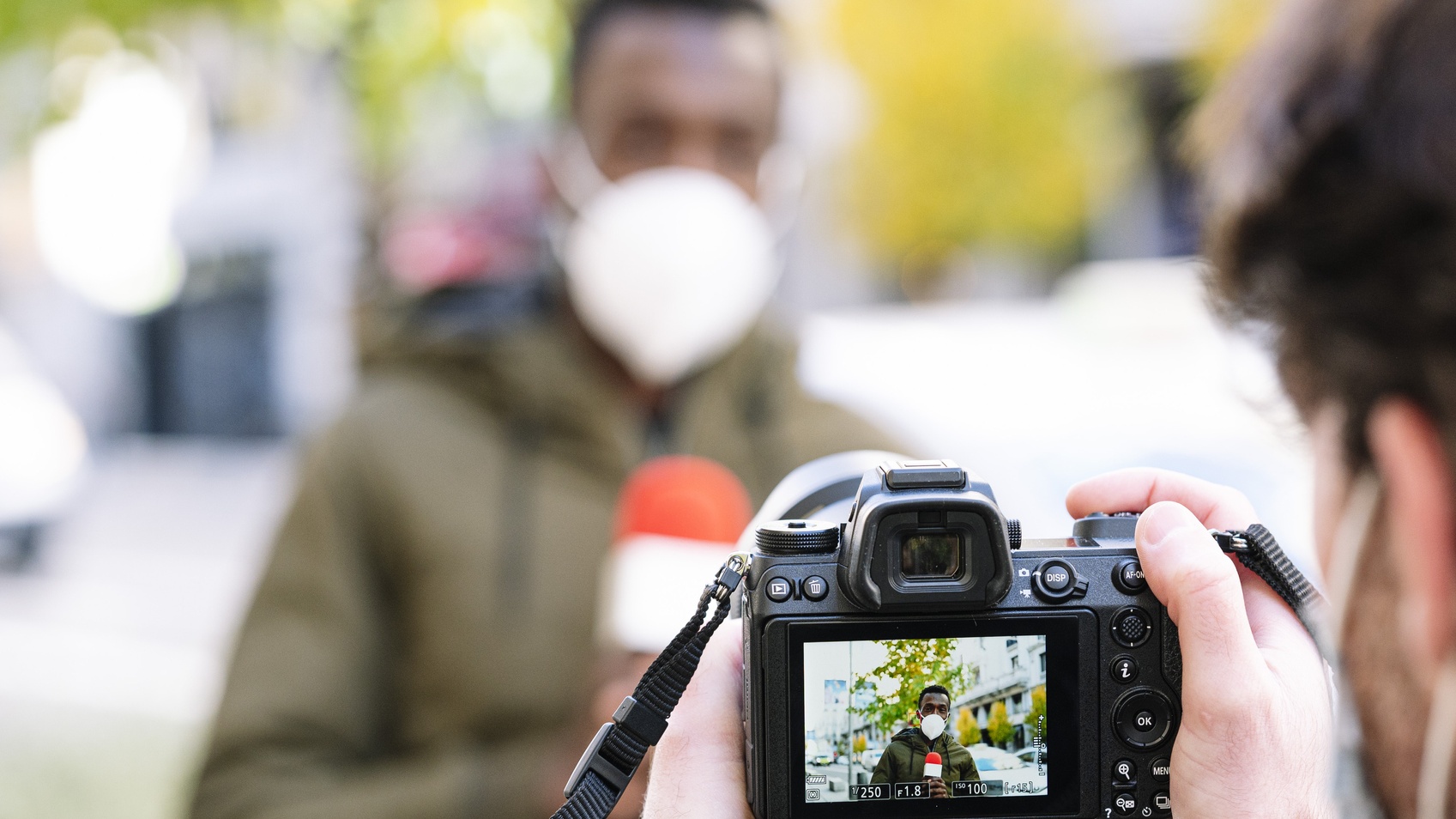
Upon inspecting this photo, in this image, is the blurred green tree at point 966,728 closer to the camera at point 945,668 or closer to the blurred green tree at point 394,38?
the camera at point 945,668

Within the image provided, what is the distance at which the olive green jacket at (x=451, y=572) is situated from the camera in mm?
2164

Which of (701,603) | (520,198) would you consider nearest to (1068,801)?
(701,603)

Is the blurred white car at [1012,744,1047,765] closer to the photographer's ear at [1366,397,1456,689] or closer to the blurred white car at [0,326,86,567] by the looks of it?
the photographer's ear at [1366,397,1456,689]

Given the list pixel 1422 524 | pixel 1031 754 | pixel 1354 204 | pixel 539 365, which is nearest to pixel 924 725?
pixel 1031 754

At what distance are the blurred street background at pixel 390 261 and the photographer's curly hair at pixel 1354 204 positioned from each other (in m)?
0.25

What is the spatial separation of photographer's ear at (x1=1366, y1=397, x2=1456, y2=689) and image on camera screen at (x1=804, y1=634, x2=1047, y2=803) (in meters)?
0.35

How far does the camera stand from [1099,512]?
1283 millimetres

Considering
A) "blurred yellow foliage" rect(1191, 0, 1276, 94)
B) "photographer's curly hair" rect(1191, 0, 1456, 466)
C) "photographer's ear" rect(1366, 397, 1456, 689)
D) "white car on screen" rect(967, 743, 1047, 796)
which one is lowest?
"white car on screen" rect(967, 743, 1047, 796)

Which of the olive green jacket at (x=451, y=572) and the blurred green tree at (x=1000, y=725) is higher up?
the olive green jacket at (x=451, y=572)

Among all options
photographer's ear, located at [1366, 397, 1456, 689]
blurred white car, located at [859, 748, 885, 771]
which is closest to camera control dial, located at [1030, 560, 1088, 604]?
blurred white car, located at [859, 748, 885, 771]

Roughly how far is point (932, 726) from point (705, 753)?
21cm

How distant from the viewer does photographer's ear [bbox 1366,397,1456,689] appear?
91 cm

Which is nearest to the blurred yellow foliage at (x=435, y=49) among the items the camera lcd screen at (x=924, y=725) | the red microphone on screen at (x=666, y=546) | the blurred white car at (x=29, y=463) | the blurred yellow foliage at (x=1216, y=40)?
the blurred yellow foliage at (x=1216, y=40)

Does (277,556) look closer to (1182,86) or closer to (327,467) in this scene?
(327,467)
